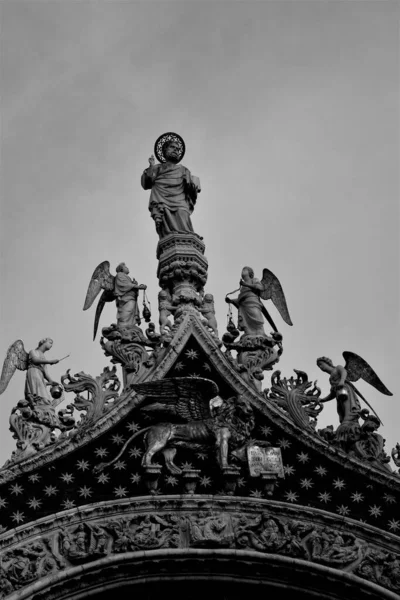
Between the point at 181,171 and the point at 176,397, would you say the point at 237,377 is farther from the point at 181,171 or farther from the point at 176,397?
the point at 181,171

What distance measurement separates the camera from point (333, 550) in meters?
15.6

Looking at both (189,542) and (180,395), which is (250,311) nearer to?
(180,395)

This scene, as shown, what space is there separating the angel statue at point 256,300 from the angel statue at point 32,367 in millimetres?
2332

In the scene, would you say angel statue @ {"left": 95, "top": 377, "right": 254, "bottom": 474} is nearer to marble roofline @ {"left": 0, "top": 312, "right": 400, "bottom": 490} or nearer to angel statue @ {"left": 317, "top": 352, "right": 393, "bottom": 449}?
marble roofline @ {"left": 0, "top": 312, "right": 400, "bottom": 490}

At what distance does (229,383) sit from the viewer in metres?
16.9

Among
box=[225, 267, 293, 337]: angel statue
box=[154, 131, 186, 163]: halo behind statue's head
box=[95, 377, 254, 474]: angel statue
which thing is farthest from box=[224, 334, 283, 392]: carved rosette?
box=[154, 131, 186, 163]: halo behind statue's head

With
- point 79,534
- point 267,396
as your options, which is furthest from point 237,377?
point 79,534

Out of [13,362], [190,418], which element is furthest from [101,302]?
[190,418]

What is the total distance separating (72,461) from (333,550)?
113 inches

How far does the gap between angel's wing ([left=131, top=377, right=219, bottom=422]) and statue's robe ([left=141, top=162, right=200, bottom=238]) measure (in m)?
2.95

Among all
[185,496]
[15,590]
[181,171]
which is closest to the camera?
[15,590]

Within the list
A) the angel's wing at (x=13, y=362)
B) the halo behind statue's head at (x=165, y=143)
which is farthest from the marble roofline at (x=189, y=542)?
the halo behind statue's head at (x=165, y=143)

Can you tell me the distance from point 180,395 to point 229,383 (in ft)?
2.05

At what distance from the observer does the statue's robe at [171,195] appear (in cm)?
1916
